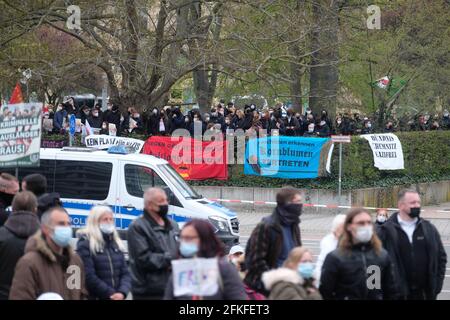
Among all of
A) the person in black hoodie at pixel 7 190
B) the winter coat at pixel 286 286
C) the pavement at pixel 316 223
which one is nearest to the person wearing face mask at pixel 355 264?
the winter coat at pixel 286 286

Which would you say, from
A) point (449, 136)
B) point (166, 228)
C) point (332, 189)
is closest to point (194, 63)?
point (332, 189)

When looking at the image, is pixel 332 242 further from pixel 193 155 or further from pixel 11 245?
pixel 193 155

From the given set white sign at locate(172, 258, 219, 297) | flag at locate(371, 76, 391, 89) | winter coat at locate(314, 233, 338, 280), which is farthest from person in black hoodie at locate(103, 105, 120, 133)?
white sign at locate(172, 258, 219, 297)

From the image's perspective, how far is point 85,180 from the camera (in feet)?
59.6

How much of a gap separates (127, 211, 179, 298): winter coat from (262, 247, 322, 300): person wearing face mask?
139 centimetres

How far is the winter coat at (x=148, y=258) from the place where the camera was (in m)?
9.05

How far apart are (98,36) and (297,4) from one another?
574cm

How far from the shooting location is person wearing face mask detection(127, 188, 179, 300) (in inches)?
356

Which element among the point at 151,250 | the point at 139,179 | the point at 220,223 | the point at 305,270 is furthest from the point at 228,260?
the point at 139,179

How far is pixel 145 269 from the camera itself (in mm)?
9109

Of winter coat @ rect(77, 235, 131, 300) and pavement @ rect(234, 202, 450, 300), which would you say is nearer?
winter coat @ rect(77, 235, 131, 300)

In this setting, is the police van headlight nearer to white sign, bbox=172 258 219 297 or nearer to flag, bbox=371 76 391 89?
white sign, bbox=172 258 219 297

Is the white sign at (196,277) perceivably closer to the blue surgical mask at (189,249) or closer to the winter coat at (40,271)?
the blue surgical mask at (189,249)

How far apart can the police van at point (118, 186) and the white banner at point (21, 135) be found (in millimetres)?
4182
